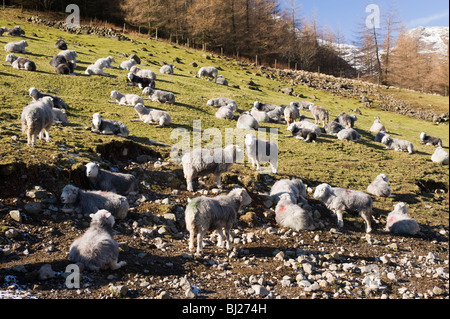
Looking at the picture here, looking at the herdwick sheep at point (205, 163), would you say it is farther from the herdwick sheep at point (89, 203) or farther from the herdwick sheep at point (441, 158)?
the herdwick sheep at point (441, 158)

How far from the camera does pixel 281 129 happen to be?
1842cm

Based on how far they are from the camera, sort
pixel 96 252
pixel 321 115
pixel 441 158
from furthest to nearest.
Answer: pixel 321 115 < pixel 441 158 < pixel 96 252

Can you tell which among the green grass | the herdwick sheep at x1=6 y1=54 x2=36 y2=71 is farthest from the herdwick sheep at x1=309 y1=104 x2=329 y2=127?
the herdwick sheep at x1=6 y1=54 x2=36 y2=71

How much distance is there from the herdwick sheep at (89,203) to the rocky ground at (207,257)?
0.68 feet

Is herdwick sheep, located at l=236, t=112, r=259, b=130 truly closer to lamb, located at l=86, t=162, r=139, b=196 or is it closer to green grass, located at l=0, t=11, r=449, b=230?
green grass, located at l=0, t=11, r=449, b=230

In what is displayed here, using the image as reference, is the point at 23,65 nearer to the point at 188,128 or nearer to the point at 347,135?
the point at 188,128

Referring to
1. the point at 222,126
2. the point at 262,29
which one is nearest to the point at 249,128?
the point at 222,126

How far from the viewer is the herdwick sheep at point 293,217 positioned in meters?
8.97

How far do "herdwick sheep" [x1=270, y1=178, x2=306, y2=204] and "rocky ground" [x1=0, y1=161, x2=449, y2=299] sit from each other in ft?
1.58

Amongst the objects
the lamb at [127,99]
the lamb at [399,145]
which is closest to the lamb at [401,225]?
the lamb at [399,145]

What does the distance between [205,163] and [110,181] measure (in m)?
2.32

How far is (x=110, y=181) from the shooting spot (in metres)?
8.98

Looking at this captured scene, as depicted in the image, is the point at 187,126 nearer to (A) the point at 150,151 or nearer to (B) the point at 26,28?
(A) the point at 150,151

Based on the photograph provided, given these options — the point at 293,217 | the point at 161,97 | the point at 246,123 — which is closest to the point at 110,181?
the point at 293,217
